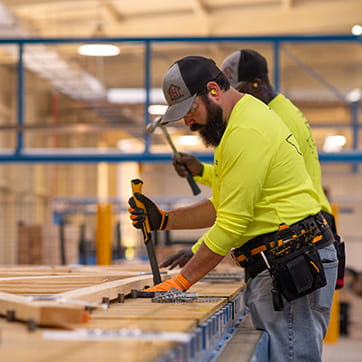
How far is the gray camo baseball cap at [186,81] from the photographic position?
10.9 feet

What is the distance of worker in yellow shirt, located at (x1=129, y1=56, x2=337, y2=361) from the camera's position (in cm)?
314

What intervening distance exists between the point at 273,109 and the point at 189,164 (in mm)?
909

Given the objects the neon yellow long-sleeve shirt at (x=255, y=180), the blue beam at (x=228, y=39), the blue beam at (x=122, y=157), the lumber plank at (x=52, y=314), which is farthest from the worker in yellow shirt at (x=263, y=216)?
the blue beam at (x=228, y=39)

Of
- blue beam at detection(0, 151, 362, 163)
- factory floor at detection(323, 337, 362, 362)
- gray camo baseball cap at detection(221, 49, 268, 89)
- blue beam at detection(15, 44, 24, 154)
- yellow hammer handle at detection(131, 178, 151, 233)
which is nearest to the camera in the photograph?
yellow hammer handle at detection(131, 178, 151, 233)

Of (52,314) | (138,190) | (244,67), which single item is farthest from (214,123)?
(52,314)

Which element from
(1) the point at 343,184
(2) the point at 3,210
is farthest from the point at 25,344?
(1) the point at 343,184

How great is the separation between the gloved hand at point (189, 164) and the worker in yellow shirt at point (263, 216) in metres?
1.55

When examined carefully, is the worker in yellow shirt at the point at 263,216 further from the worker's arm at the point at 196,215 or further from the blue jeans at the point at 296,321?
the worker's arm at the point at 196,215

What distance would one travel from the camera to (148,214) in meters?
3.84

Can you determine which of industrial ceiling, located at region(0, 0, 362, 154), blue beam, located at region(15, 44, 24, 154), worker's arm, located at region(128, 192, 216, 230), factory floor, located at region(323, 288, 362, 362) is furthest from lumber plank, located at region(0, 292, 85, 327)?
industrial ceiling, located at region(0, 0, 362, 154)

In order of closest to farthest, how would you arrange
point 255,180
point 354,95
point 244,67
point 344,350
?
point 255,180 < point 244,67 < point 344,350 < point 354,95

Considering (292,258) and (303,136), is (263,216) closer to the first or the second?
(292,258)

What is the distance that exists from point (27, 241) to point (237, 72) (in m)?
8.98

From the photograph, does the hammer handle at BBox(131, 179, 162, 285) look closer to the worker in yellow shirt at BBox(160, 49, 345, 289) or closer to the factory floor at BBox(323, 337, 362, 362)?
the worker in yellow shirt at BBox(160, 49, 345, 289)
